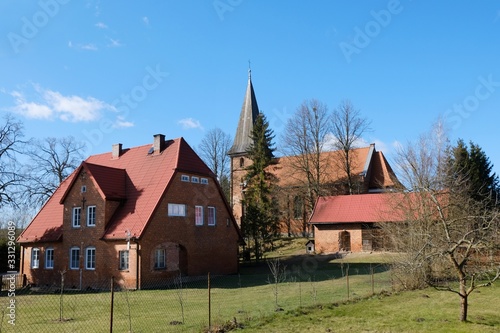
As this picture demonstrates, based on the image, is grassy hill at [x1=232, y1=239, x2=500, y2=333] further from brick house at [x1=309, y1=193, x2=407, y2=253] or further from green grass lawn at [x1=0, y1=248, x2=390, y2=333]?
brick house at [x1=309, y1=193, x2=407, y2=253]

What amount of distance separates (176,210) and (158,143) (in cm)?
545

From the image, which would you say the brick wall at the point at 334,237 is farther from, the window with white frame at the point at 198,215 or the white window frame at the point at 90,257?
the white window frame at the point at 90,257

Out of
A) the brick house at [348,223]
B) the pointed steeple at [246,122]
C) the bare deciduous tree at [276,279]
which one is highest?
the pointed steeple at [246,122]

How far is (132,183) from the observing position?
27.6m

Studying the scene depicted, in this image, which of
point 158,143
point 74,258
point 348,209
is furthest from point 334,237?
point 74,258

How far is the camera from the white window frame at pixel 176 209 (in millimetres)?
26109

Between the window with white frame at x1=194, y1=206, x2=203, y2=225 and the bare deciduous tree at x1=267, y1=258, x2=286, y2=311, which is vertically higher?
the window with white frame at x1=194, y1=206, x2=203, y2=225

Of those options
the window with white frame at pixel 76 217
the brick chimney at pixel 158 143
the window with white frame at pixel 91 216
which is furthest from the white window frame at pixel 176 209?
the window with white frame at pixel 76 217

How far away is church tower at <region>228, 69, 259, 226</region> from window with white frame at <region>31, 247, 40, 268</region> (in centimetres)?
2882

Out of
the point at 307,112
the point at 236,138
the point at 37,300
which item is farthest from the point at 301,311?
the point at 236,138

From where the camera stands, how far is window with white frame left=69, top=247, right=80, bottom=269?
85.5ft

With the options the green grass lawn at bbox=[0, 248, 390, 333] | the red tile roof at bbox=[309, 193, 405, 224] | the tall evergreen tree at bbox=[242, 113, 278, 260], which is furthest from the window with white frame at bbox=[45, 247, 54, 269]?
the red tile roof at bbox=[309, 193, 405, 224]

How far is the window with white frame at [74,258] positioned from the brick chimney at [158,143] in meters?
8.08

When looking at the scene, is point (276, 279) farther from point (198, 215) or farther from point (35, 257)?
point (35, 257)
